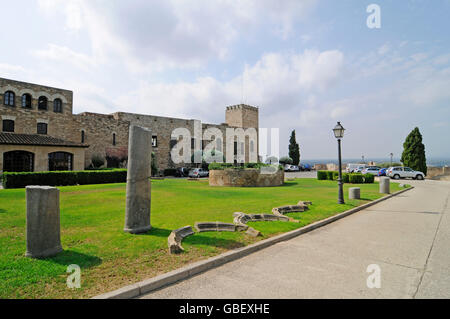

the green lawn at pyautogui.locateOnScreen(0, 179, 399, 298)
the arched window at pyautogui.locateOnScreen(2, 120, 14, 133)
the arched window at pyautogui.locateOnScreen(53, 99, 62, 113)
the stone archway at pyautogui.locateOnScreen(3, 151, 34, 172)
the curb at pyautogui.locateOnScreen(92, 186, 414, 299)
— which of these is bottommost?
the curb at pyautogui.locateOnScreen(92, 186, 414, 299)

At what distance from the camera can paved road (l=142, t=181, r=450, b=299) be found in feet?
11.0

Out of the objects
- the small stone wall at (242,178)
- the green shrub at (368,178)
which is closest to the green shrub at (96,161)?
the small stone wall at (242,178)

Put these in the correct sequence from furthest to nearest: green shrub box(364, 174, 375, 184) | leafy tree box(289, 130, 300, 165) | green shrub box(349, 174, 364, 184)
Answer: leafy tree box(289, 130, 300, 165) < green shrub box(364, 174, 375, 184) < green shrub box(349, 174, 364, 184)

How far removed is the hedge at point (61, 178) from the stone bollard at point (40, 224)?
631 inches

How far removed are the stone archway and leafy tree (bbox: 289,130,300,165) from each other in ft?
150

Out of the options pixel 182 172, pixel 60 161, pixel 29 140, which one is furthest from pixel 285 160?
pixel 29 140

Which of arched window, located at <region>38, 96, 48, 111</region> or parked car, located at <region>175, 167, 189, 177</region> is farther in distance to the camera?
parked car, located at <region>175, 167, 189, 177</region>

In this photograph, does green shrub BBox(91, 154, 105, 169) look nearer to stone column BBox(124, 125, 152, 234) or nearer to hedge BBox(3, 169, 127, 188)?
hedge BBox(3, 169, 127, 188)

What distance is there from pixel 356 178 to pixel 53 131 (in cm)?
3185

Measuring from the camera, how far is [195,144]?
43.9m

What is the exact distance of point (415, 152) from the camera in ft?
112

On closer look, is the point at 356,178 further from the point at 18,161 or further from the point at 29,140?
the point at 18,161

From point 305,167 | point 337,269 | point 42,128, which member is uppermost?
point 42,128

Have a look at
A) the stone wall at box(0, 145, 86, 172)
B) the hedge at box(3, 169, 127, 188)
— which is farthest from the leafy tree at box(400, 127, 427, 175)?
the stone wall at box(0, 145, 86, 172)
